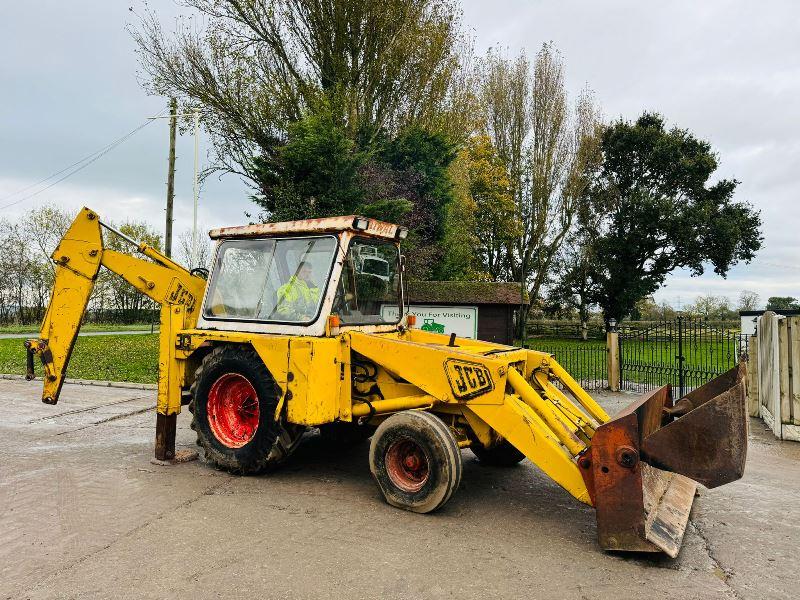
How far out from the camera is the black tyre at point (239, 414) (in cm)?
550

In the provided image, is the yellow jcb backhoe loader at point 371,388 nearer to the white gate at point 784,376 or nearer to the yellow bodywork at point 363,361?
the yellow bodywork at point 363,361

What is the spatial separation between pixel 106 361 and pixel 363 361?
12.7 m

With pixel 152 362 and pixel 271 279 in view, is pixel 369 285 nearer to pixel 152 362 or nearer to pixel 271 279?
pixel 271 279

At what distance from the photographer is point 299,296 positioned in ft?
18.5

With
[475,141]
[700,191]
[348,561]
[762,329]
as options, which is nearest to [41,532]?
[348,561]

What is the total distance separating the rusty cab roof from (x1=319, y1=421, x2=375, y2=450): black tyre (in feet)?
7.26

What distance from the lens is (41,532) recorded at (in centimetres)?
434

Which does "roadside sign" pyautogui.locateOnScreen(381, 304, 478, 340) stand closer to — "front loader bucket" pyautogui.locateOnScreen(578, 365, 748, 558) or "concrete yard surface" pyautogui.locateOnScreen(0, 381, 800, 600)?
"concrete yard surface" pyautogui.locateOnScreen(0, 381, 800, 600)

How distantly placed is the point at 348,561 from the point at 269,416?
6.28 ft

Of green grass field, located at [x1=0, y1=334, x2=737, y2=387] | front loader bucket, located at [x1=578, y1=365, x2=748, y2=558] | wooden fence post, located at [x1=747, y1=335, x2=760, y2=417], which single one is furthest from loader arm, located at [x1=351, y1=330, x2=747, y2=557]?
green grass field, located at [x1=0, y1=334, x2=737, y2=387]

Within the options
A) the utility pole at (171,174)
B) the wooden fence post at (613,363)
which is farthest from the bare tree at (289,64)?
the wooden fence post at (613,363)

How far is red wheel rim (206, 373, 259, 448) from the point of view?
19.5 feet

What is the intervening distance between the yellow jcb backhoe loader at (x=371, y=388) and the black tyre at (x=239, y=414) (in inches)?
0.6

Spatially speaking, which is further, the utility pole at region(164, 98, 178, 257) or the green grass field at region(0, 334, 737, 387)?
the utility pole at region(164, 98, 178, 257)
